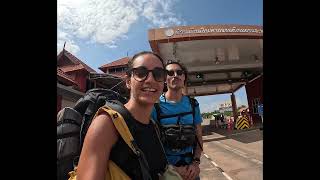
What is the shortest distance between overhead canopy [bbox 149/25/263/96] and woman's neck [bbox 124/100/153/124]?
1464cm

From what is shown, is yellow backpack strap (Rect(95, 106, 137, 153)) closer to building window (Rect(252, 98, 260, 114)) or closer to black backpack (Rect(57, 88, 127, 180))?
black backpack (Rect(57, 88, 127, 180))

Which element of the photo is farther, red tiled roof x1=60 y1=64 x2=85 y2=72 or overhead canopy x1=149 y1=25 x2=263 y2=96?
red tiled roof x1=60 y1=64 x2=85 y2=72

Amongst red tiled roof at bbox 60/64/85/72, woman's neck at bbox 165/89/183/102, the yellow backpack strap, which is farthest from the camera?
red tiled roof at bbox 60/64/85/72

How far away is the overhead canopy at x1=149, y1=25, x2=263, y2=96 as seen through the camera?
16.5 metres

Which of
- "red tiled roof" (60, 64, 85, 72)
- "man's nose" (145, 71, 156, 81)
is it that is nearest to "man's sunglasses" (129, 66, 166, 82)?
"man's nose" (145, 71, 156, 81)

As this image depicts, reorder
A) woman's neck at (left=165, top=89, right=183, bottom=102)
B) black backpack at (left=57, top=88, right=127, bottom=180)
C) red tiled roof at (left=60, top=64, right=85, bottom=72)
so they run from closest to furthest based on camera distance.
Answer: black backpack at (left=57, top=88, right=127, bottom=180) → woman's neck at (left=165, top=89, right=183, bottom=102) → red tiled roof at (left=60, top=64, right=85, bottom=72)

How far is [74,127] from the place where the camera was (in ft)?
6.09

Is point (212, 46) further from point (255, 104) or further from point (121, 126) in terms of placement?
point (121, 126)

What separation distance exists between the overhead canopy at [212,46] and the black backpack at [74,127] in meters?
14.5

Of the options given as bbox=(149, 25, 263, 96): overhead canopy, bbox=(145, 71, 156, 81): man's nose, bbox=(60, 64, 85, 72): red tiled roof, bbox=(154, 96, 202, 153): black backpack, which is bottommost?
bbox=(154, 96, 202, 153): black backpack

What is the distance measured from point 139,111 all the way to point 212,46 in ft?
56.1

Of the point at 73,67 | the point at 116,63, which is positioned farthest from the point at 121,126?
the point at 116,63

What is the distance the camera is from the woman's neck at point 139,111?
1785 millimetres
